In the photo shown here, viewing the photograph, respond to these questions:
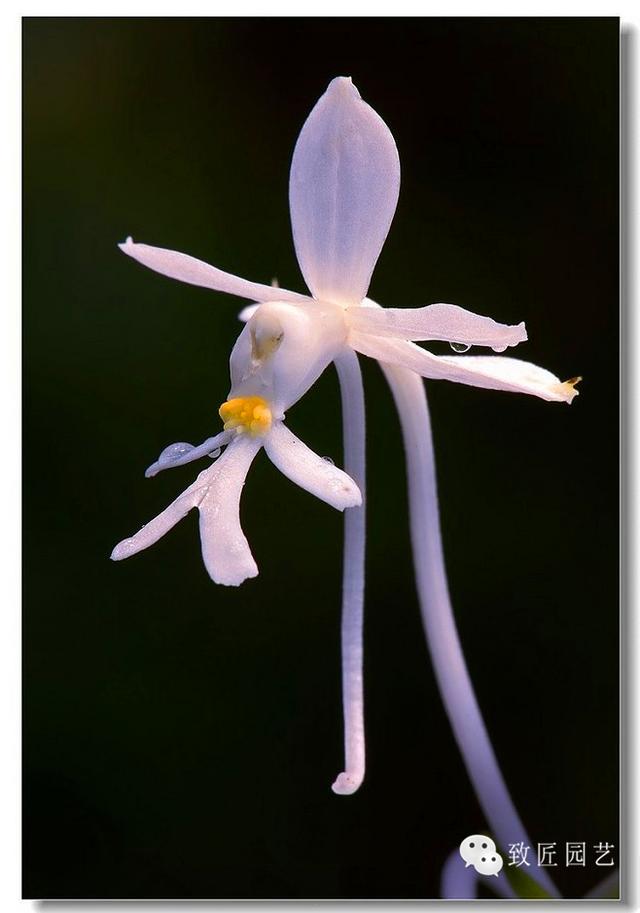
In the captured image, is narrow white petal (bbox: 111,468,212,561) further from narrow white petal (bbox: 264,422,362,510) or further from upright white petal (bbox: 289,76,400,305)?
upright white petal (bbox: 289,76,400,305)

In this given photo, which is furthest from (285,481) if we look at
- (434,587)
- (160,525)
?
(160,525)

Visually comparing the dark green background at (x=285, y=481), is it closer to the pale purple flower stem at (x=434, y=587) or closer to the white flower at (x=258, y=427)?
the pale purple flower stem at (x=434, y=587)

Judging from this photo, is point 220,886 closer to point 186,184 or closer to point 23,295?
point 23,295

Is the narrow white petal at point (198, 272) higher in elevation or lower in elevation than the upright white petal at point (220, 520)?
higher

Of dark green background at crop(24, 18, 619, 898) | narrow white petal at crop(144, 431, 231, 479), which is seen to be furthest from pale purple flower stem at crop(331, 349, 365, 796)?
dark green background at crop(24, 18, 619, 898)

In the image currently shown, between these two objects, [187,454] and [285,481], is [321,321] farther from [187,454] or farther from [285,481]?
[285,481]

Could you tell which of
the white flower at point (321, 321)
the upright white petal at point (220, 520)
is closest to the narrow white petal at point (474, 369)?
the white flower at point (321, 321)
